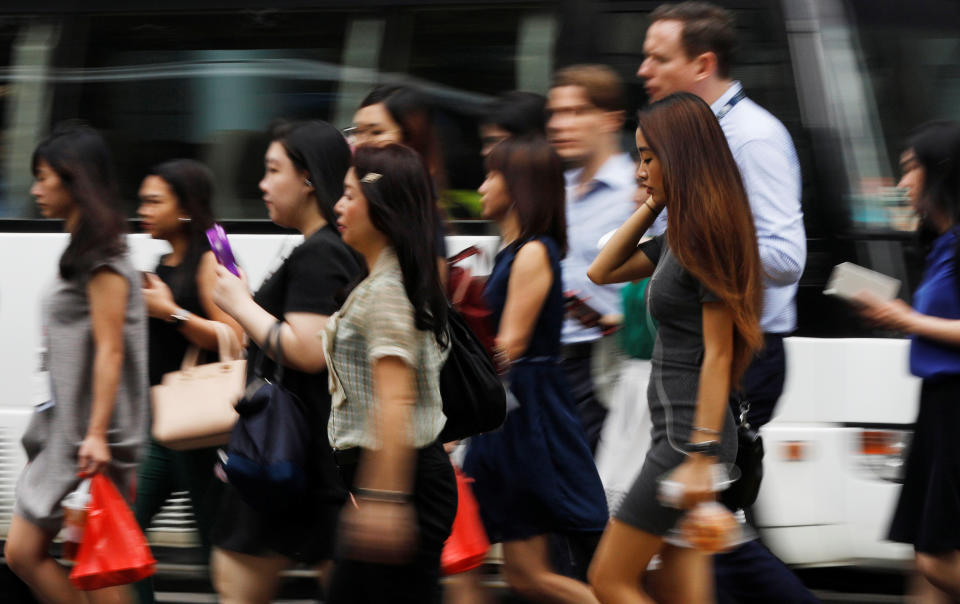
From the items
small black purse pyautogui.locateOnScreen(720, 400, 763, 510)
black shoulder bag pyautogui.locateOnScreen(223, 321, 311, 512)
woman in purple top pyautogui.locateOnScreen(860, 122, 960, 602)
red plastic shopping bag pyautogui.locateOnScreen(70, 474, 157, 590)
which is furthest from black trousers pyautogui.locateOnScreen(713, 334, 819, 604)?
red plastic shopping bag pyautogui.locateOnScreen(70, 474, 157, 590)

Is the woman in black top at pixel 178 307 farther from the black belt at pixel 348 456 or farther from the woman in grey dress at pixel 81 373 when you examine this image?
the black belt at pixel 348 456

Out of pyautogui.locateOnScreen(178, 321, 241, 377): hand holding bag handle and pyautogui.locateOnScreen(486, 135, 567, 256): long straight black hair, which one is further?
pyautogui.locateOnScreen(178, 321, 241, 377): hand holding bag handle

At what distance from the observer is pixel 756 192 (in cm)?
403

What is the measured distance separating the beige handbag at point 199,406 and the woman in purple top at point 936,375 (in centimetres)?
195

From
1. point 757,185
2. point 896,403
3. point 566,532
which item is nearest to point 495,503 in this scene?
point 566,532

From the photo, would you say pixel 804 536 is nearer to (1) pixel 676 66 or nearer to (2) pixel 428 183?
(1) pixel 676 66

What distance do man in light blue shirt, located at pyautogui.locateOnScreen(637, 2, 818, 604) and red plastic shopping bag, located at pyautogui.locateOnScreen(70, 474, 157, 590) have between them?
1.70 m

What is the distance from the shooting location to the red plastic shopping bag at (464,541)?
155 inches

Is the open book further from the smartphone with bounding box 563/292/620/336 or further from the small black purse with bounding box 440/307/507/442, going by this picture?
the small black purse with bounding box 440/307/507/442

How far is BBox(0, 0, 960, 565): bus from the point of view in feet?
16.7

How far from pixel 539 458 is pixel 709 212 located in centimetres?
117

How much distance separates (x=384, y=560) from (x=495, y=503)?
4.42ft

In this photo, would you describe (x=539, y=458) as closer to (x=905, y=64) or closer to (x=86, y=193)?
(x=86, y=193)

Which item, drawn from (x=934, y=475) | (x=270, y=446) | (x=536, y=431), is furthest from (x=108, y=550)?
(x=934, y=475)
